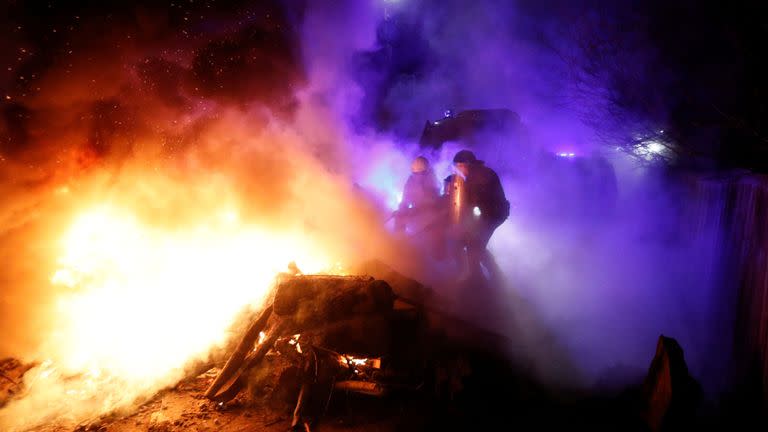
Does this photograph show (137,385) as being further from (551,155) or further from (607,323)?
(551,155)

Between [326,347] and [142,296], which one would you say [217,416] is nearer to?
[326,347]

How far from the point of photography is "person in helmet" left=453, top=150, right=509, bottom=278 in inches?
286

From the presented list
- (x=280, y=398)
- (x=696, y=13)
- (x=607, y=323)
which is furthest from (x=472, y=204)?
(x=696, y=13)

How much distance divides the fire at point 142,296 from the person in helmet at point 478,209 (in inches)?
116

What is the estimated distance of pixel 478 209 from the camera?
7316 mm

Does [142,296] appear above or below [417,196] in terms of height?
below

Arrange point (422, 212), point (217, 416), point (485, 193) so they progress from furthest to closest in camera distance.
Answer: point (422, 212), point (485, 193), point (217, 416)

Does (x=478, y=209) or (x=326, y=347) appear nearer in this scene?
(x=326, y=347)

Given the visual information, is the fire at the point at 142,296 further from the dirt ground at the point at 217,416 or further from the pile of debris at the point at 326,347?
the pile of debris at the point at 326,347

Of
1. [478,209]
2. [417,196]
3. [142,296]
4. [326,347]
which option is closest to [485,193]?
[478,209]

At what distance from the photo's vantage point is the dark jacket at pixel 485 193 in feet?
23.8

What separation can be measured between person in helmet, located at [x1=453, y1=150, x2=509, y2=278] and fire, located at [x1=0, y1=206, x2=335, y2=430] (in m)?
2.96

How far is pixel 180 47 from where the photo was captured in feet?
24.6

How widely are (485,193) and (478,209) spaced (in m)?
0.35
